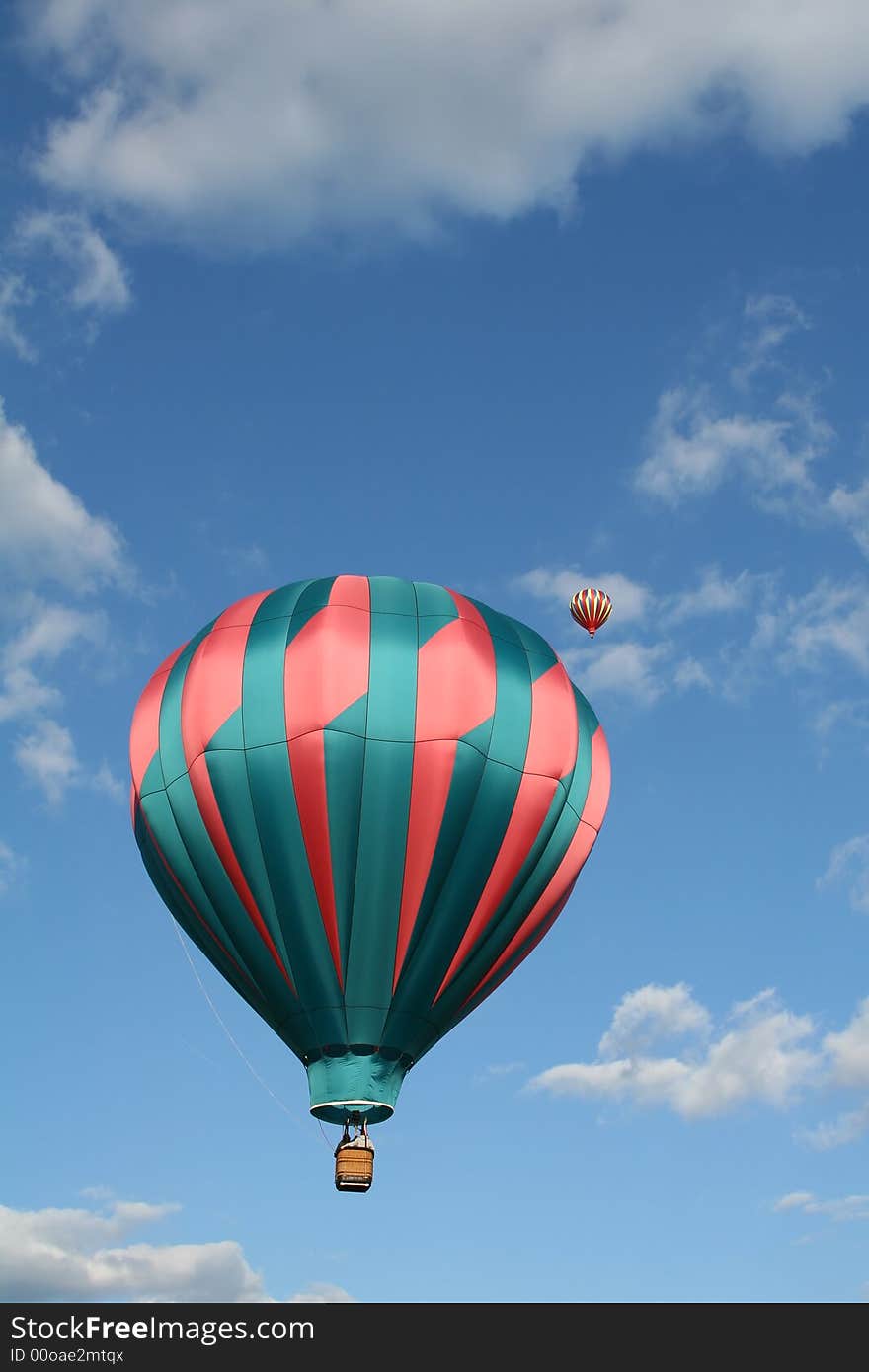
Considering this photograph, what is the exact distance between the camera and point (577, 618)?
28.0 meters

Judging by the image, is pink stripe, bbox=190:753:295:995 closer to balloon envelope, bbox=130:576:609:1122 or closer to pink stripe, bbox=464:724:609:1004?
balloon envelope, bbox=130:576:609:1122

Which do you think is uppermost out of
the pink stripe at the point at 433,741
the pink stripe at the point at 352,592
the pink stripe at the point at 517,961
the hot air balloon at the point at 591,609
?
the hot air balloon at the point at 591,609

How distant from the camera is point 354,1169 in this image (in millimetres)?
21156

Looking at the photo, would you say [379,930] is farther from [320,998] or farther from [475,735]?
[475,735]

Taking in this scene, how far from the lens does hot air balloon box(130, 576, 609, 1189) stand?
845 inches

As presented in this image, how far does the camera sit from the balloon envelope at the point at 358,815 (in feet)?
70.4

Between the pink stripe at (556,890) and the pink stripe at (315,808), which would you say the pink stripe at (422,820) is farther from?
the pink stripe at (556,890)

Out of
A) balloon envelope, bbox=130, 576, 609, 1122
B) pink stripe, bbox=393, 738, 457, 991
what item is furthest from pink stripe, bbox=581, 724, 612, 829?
pink stripe, bbox=393, 738, 457, 991

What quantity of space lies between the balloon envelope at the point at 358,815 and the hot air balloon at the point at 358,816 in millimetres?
26

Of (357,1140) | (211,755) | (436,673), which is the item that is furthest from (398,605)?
Answer: (357,1140)

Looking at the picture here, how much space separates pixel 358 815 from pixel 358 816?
0.01 meters

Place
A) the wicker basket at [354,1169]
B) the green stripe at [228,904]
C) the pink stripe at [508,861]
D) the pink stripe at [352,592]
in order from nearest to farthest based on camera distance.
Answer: the wicker basket at [354,1169] → the green stripe at [228,904] → the pink stripe at [508,861] → the pink stripe at [352,592]

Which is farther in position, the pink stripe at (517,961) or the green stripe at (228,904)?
the pink stripe at (517,961)

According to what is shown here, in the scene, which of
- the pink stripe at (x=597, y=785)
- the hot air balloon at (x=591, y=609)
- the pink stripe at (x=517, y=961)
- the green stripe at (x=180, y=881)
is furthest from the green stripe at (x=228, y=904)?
the hot air balloon at (x=591, y=609)
